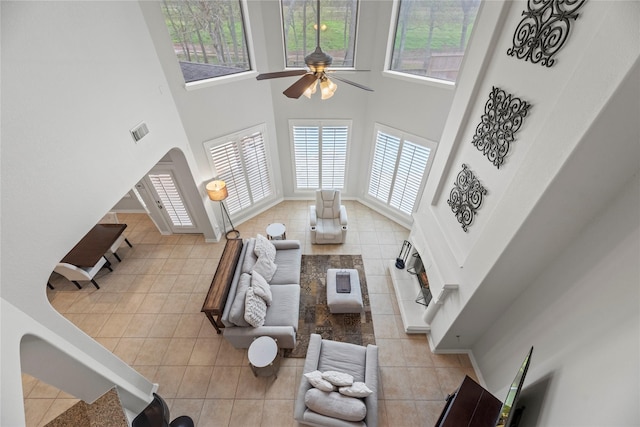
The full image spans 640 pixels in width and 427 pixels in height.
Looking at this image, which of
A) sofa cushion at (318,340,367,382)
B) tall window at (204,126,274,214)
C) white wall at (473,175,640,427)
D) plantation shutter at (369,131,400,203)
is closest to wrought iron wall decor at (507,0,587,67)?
white wall at (473,175,640,427)

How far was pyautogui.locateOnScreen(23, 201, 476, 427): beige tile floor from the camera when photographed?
3.76 m

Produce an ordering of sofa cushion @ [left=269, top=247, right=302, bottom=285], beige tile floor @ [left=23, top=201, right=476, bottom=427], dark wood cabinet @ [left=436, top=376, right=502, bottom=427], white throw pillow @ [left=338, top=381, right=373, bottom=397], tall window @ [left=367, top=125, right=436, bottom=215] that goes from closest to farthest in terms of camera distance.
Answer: dark wood cabinet @ [left=436, top=376, right=502, bottom=427]
white throw pillow @ [left=338, top=381, right=373, bottom=397]
beige tile floor @ [left=23, top=201, right=476, bottom=427]
sofa cushion @ [left=269, top=247, right=302, bottom=285]
tall window @ [left=367, top=125, right=436, bottom=215]

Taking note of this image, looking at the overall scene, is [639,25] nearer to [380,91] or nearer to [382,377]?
[380,91]

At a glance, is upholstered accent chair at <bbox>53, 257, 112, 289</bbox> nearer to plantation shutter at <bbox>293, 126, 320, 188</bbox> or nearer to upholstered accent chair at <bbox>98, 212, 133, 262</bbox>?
upholstered accent chair at <bbox>98, 212, 133, 262</bbox>

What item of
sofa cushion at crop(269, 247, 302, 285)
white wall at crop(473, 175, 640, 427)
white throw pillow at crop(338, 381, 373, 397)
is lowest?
sofa cushion at crop(269, 247, 302, 285)

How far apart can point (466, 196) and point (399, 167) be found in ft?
8.59

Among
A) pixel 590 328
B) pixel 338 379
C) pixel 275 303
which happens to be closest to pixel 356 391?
pixel 338 379

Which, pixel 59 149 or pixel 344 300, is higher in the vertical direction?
pixel 59 149

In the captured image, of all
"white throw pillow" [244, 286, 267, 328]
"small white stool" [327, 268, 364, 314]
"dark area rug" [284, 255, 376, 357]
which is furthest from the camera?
"small white stool" [327, 268, 364, 314]

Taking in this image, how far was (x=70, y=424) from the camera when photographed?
221cm

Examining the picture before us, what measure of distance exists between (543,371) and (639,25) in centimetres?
297

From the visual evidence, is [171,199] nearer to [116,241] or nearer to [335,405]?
[116,241]

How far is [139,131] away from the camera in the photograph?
3.73 m

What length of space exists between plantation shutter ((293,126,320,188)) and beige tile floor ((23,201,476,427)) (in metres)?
1.62
